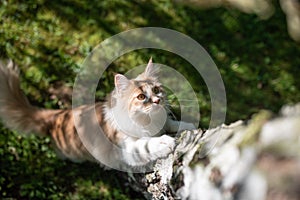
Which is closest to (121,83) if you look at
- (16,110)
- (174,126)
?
(174,126)

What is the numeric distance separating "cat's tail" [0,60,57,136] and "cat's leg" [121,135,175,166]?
101 cm

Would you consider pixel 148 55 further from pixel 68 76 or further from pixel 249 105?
pixel 249 105

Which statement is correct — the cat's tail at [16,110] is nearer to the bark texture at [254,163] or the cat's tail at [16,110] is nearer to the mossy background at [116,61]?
the mossy background at [116,61]

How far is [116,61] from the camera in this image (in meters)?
5.08

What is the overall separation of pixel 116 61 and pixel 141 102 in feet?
5.58

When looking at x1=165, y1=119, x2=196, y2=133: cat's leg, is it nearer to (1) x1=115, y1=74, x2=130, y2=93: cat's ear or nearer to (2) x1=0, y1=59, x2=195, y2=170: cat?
(2) x1=0, y1=59, x2=195, y2=170: cat

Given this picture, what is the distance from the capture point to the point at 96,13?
5348 mm

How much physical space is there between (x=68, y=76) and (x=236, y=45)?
75.7 inches

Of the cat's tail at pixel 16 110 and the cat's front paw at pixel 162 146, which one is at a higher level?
the cat's front paw at pixel 162 146

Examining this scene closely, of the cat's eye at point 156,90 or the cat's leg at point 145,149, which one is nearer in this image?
the cat's leg at point 145,149

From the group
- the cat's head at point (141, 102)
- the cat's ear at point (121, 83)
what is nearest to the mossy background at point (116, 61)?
the cat's head at point (141, 102)

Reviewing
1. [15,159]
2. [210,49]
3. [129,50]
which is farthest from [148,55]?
[15,159]

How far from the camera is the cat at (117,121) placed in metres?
3.45

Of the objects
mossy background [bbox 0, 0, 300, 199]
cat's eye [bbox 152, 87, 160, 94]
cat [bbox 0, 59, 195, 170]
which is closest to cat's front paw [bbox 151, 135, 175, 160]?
cat [bbox 0, 59, 195, 170]
